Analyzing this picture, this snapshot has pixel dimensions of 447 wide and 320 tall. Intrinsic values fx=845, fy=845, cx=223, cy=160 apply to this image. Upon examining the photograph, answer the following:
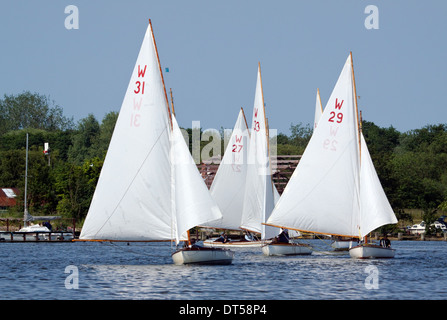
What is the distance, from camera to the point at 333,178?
58281 millimetres

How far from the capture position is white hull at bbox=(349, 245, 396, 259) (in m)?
57.4

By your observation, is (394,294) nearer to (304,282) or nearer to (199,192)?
(304,282)

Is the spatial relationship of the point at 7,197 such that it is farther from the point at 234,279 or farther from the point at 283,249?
the point at 234,279

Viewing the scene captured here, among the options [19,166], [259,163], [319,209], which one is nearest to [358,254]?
[319,209]

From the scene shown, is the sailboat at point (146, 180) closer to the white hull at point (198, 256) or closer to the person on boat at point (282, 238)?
the white hull at point (198, 256)

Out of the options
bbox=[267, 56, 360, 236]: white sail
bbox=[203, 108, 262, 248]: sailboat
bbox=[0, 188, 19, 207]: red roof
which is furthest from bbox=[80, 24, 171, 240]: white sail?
bbox=[0, 188, 19, 207]: red roof

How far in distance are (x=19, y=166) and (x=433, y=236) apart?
2811 inches

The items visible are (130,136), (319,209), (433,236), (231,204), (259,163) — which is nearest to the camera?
(130,136)

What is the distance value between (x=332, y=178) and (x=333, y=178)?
79 mm

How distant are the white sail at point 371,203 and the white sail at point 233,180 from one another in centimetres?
2434

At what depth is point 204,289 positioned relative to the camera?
3969cm

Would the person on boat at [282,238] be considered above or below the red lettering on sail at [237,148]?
below

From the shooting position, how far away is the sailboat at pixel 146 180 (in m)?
47.4
